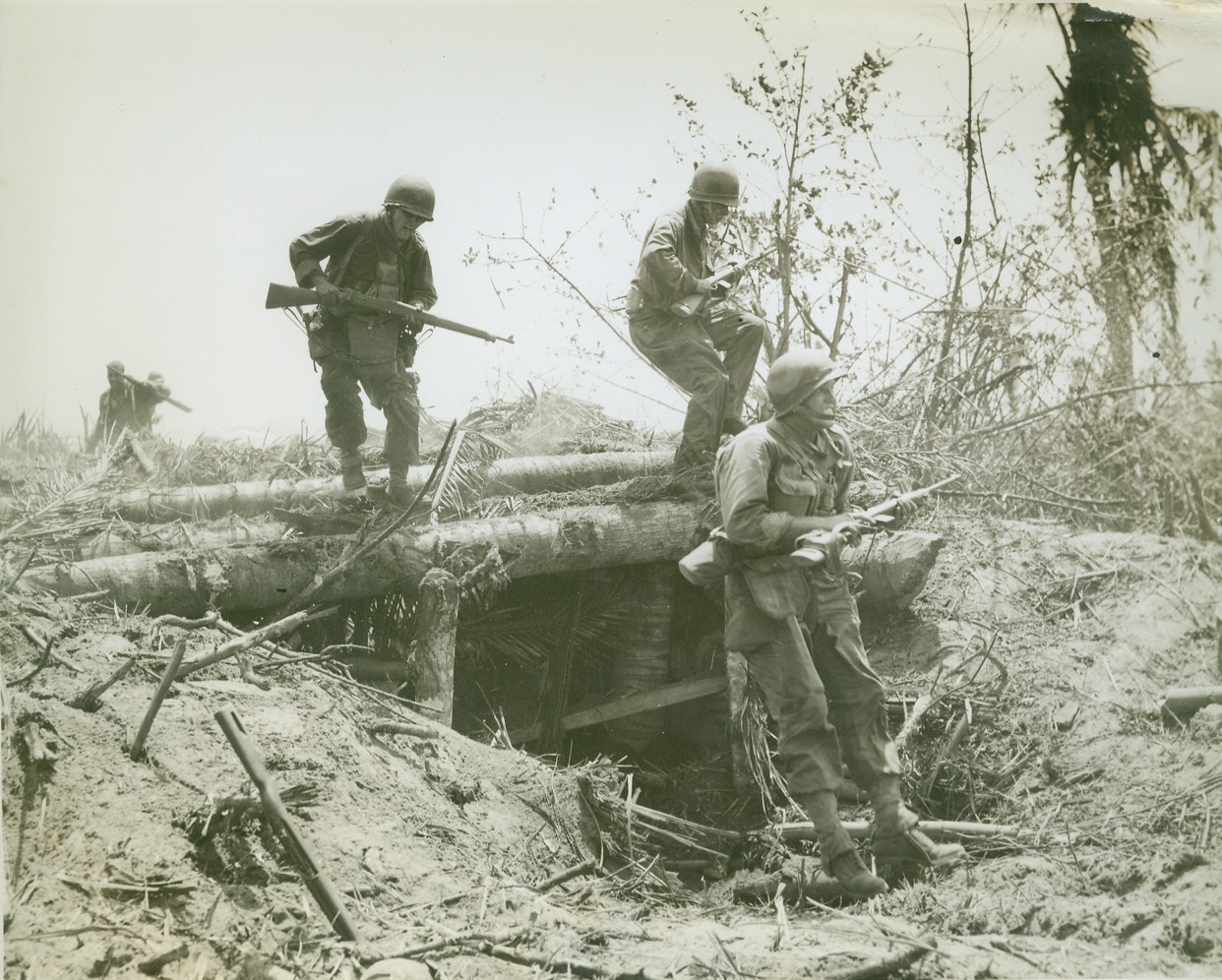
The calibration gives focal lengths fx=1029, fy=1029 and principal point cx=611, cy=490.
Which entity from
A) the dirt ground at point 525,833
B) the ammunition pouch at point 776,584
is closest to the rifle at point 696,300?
the ammunition pouch at point 776,584

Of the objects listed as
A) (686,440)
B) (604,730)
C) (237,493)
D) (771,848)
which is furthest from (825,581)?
(237,493)

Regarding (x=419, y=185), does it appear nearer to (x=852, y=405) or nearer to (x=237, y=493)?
(x=237, y=493)

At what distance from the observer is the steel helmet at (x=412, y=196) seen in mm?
5828


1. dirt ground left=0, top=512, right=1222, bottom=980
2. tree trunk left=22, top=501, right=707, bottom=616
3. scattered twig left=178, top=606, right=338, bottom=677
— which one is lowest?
dirt ground left=0, top=512, right=1222, bottom=980

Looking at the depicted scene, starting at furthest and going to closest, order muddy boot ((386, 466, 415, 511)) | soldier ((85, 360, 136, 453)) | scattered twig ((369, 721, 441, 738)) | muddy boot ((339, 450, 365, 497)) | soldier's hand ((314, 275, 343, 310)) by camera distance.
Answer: muddy boot ((339, 450, 365, 497))
muddy boot ((386, 466, 415, 511))
soldier's hand ((314, 275, 343, 310))
soldier ((85, 360, 136, 453))
scattered twig ((369, 721, 441, 738))

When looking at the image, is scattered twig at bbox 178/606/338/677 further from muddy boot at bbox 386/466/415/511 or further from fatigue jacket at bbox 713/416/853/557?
muddy boot at bbox 386/466/415/511

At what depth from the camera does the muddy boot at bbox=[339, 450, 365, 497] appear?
21.4 feet

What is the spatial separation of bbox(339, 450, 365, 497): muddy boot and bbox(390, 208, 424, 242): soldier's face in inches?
55.1

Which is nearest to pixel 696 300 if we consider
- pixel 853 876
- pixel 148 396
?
pixel 148 396

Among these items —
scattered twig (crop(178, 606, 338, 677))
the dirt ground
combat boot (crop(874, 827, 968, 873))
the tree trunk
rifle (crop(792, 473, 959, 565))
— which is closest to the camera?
the dirt ground

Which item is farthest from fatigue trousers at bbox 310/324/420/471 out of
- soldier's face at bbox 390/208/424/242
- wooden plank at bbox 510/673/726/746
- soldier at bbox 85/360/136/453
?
wooden plank at bbox 510/673/726/746

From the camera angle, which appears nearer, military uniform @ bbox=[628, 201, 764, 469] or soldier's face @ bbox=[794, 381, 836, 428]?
soldier's face @ bbox=[794, 381, 836, 428]

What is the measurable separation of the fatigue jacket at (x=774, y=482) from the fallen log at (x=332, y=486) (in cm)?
233

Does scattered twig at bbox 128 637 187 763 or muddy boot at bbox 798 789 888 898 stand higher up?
scattered twig at bbox 128 637 187 763
